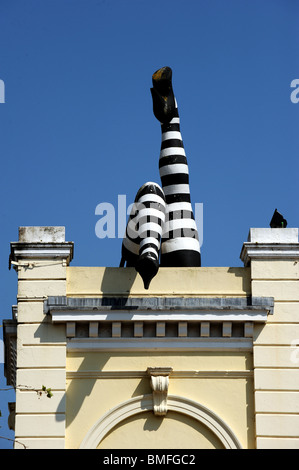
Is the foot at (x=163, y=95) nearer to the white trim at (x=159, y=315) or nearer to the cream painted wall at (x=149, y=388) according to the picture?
the white trim at (x=159, y=315)

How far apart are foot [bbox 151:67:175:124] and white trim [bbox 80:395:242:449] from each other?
21.3ft

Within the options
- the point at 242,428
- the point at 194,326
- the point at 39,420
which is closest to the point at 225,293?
the point at 194,326

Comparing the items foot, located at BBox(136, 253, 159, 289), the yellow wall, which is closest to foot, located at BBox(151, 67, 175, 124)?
the yellow wall

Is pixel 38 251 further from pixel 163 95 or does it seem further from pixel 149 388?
pixel 163 95

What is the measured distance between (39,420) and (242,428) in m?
3.88

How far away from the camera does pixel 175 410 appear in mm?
28094

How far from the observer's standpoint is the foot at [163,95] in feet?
102

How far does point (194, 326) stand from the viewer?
28.6m

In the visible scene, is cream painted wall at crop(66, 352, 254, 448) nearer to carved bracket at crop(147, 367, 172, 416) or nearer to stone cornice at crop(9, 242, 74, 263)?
carved bracket at crop(147, 367, 172, 416)

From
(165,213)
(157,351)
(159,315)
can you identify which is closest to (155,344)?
(157,351)

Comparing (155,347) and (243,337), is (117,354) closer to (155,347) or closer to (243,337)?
(155,347)

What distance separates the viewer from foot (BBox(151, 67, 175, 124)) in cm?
3103

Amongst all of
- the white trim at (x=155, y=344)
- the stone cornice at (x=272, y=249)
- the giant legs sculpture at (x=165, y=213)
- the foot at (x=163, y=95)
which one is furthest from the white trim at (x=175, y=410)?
the foot at (x=163, y=95)
